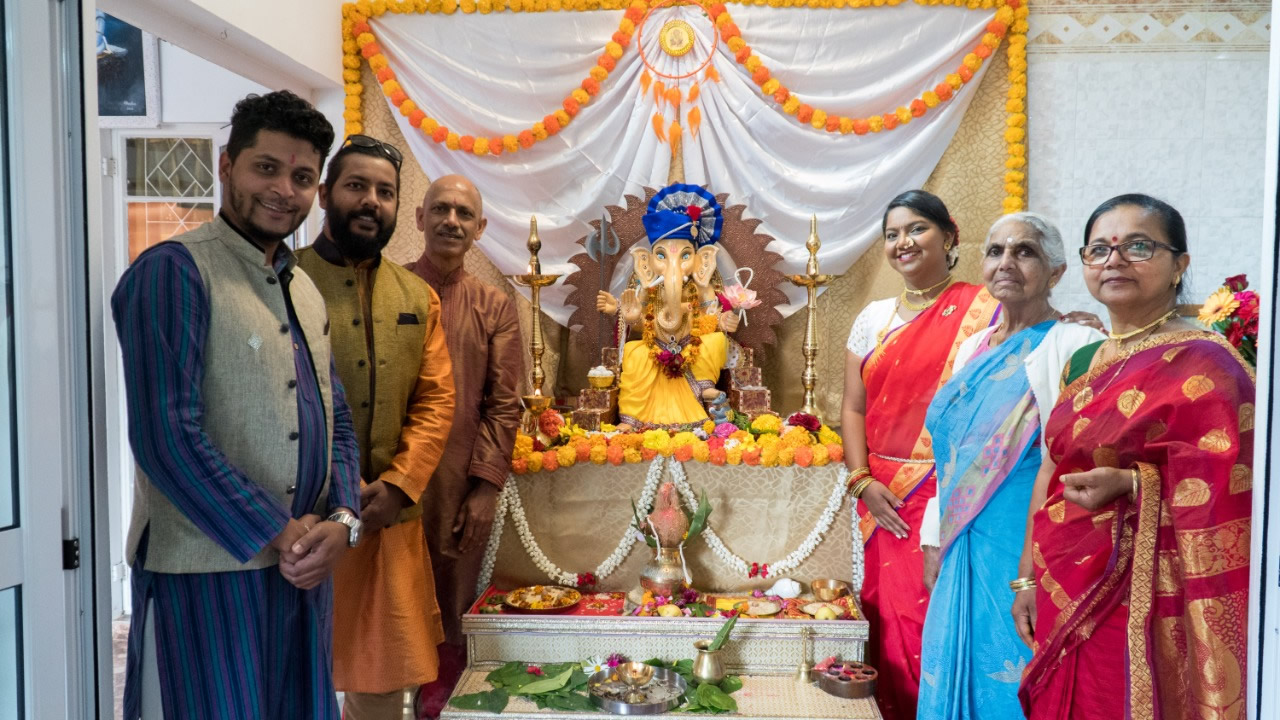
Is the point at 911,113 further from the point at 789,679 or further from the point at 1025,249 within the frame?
the point at 789,679

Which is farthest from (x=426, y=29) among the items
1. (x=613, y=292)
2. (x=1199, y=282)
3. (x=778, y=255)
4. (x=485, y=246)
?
(x=1199, y=282)

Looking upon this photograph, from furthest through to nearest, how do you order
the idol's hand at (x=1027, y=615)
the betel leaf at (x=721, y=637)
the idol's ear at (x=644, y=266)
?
the idol's ear at (x=644, y=266), the betel leaf at (x=721, y=637), the idol's hand at (x=1027, y=615)

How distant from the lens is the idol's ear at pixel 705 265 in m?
4.30

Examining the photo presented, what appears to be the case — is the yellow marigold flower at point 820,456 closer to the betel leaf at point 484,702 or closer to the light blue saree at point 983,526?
the light blue saree at point 983,526

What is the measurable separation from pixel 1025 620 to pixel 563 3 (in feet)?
11.7

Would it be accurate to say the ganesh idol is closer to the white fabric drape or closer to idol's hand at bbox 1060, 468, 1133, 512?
the white fabric drape

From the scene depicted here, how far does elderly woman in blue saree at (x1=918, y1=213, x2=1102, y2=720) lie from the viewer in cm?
264

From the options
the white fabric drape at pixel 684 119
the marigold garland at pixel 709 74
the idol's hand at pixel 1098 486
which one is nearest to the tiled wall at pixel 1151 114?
the marigold garland at pixel 709 74

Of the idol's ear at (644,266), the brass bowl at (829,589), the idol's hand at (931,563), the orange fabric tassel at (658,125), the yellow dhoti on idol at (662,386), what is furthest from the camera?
the orange fabric tassel at (658,125)

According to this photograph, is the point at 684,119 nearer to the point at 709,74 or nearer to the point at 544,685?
the point at 709,74

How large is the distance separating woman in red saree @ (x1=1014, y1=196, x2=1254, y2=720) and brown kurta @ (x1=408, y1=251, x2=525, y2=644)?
A: 186 cm

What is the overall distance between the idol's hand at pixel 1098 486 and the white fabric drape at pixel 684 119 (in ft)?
8.74

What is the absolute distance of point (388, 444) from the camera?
286cm

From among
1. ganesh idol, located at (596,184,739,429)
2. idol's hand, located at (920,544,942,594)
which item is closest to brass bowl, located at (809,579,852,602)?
idol's hand, located at (920,544,942,594)
